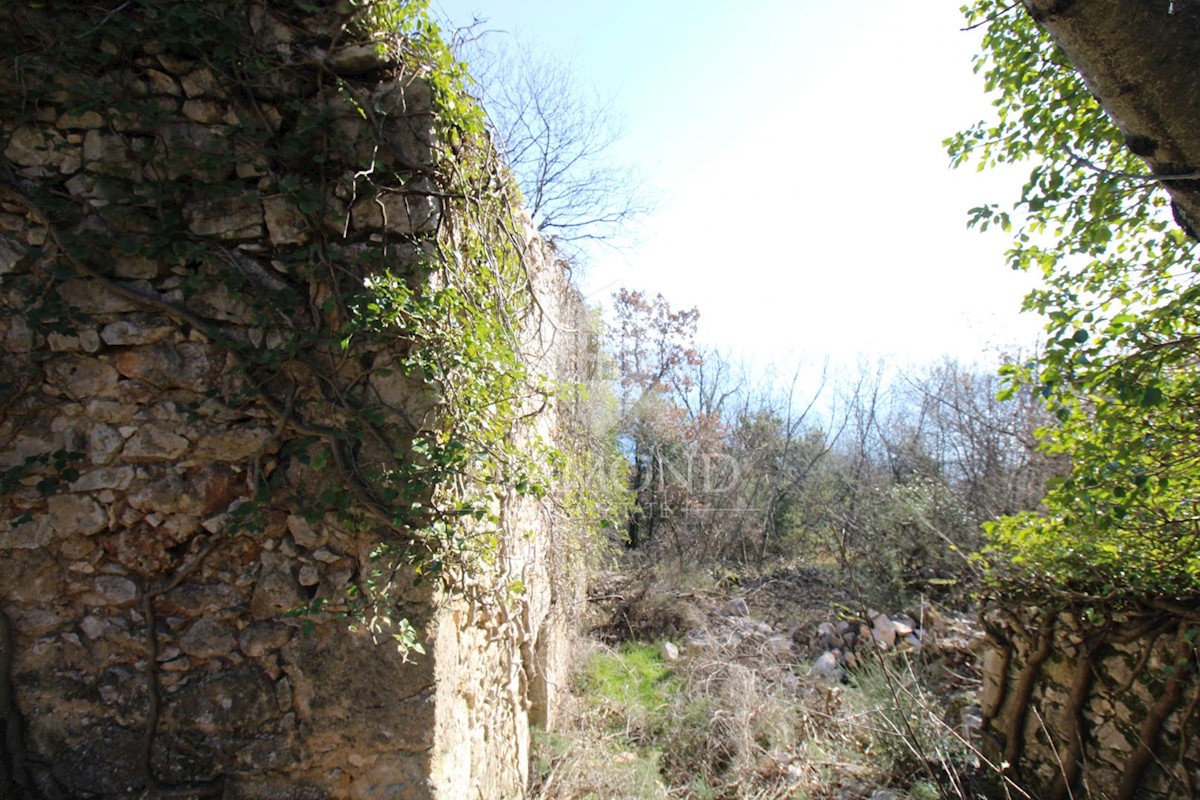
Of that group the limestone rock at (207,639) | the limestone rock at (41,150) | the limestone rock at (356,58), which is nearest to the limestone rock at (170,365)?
the limestone rock at (41,150)

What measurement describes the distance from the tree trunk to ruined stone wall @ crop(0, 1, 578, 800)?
1.84m

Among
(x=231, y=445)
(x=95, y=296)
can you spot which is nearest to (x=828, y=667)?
(x=231, y=445)

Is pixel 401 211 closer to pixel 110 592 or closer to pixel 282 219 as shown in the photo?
pixel 282 219

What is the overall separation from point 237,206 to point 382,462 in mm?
1009

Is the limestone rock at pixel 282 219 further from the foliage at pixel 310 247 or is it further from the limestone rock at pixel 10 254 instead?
the limestone rock at pixel 10 254

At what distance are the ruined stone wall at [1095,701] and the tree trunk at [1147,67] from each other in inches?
85.5

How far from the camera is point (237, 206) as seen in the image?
7.16 feet

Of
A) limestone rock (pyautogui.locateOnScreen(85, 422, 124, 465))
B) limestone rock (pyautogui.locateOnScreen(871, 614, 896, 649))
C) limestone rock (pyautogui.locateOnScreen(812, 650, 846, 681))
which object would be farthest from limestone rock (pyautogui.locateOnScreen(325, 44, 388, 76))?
limestone rock (pyautogui.locateOnScreen(871, 614, 896, 649))

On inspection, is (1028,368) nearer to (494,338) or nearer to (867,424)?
(494,338)

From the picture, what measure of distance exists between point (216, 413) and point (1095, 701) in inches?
158

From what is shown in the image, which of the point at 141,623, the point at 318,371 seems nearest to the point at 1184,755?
the point at 318,371

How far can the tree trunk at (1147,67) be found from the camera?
136cm

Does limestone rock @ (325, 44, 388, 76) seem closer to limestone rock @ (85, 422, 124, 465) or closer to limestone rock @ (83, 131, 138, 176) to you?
limestone rock @ (83, 131, 138, 176)

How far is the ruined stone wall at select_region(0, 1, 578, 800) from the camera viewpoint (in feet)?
6.78
